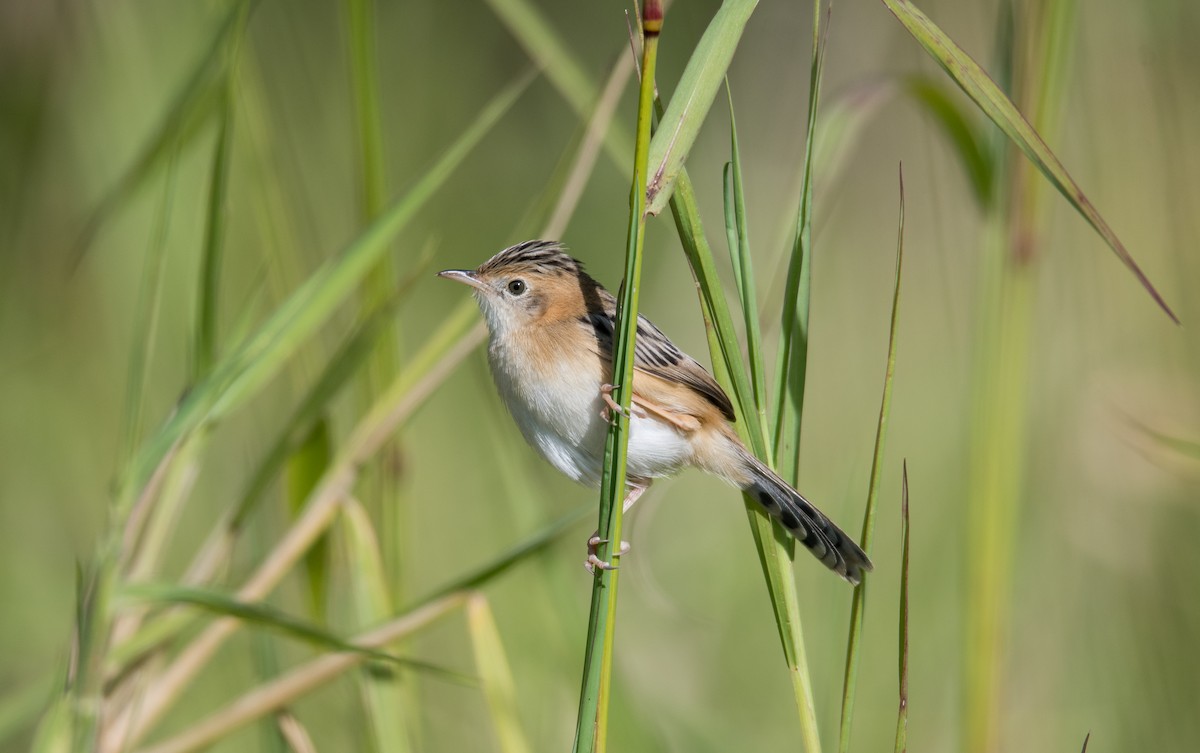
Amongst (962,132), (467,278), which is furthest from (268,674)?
(962,132)

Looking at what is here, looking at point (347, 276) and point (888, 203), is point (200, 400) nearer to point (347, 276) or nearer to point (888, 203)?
point (347, 276)

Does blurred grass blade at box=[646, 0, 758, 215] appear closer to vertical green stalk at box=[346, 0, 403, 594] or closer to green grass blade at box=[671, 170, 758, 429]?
green grass blade at box=[671, 170, 758, 429]

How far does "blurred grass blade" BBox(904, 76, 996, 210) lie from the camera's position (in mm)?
2674

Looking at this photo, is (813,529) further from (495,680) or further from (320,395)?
(320,395)

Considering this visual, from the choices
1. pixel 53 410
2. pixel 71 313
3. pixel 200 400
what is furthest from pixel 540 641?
pixel 71 313

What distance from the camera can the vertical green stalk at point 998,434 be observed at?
99.3 inches

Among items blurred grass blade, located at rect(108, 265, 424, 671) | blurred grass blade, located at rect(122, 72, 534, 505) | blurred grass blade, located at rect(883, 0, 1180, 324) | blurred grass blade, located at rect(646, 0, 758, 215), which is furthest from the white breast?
blurred grass blade, located at rect(883, 0, 1180, 324)

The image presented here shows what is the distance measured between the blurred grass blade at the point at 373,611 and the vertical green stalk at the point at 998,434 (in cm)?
145

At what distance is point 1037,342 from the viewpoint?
4820 millimetres

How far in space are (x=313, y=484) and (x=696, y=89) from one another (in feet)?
6.04

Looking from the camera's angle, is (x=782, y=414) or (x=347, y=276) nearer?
(x=782, y=414)

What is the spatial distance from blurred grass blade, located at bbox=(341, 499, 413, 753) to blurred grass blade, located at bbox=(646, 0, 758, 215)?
1.43 metres

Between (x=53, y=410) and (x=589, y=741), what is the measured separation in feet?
12.9

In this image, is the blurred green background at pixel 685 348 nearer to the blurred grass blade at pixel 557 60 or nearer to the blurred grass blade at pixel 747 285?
the blurred grass blade at pixel 557 60
